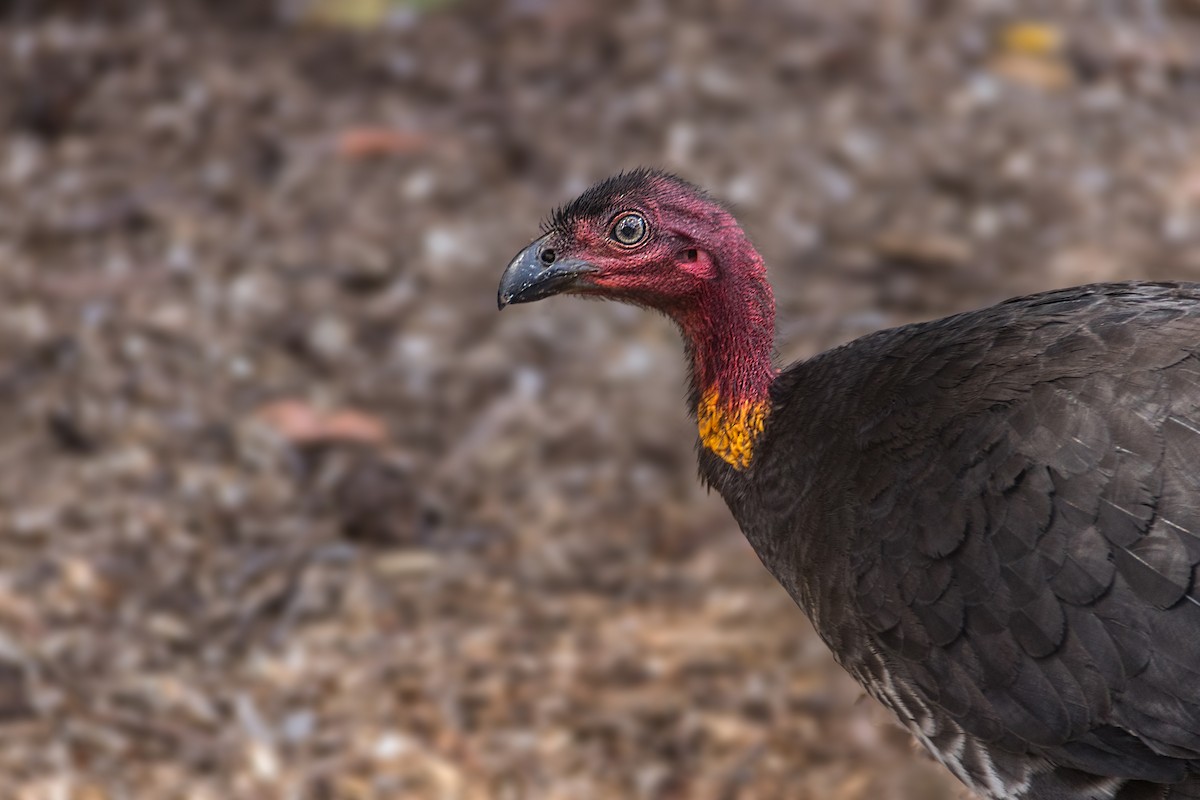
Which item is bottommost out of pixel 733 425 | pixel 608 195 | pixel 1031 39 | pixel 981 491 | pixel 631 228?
pixel 981 491

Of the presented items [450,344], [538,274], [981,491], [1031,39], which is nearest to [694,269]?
[538,274]

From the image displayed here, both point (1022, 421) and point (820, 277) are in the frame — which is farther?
point (820, 277)

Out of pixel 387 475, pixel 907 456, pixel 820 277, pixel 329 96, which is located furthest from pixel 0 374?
pixel 907 456

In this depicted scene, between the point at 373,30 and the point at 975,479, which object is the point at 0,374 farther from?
the point at 975,479

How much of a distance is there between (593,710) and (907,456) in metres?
1.83

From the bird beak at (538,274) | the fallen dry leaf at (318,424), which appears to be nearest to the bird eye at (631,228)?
the bird beak at (538,274)

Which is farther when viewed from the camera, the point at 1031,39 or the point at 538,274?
the point at 1031,39

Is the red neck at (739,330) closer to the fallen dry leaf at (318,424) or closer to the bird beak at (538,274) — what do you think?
the bird beak at (538,274)

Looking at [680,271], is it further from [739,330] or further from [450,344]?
[450,344]

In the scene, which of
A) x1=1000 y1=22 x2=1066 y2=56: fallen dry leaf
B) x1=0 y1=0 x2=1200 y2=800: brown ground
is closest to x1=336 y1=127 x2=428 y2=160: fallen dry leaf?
x1=0 y1=0 x2=1200 y2=800: brown ground

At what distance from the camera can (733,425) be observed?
12.4 feet

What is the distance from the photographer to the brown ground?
4.72 m

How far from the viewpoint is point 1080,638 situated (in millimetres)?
3156

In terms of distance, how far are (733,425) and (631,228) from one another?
0.57 metres
